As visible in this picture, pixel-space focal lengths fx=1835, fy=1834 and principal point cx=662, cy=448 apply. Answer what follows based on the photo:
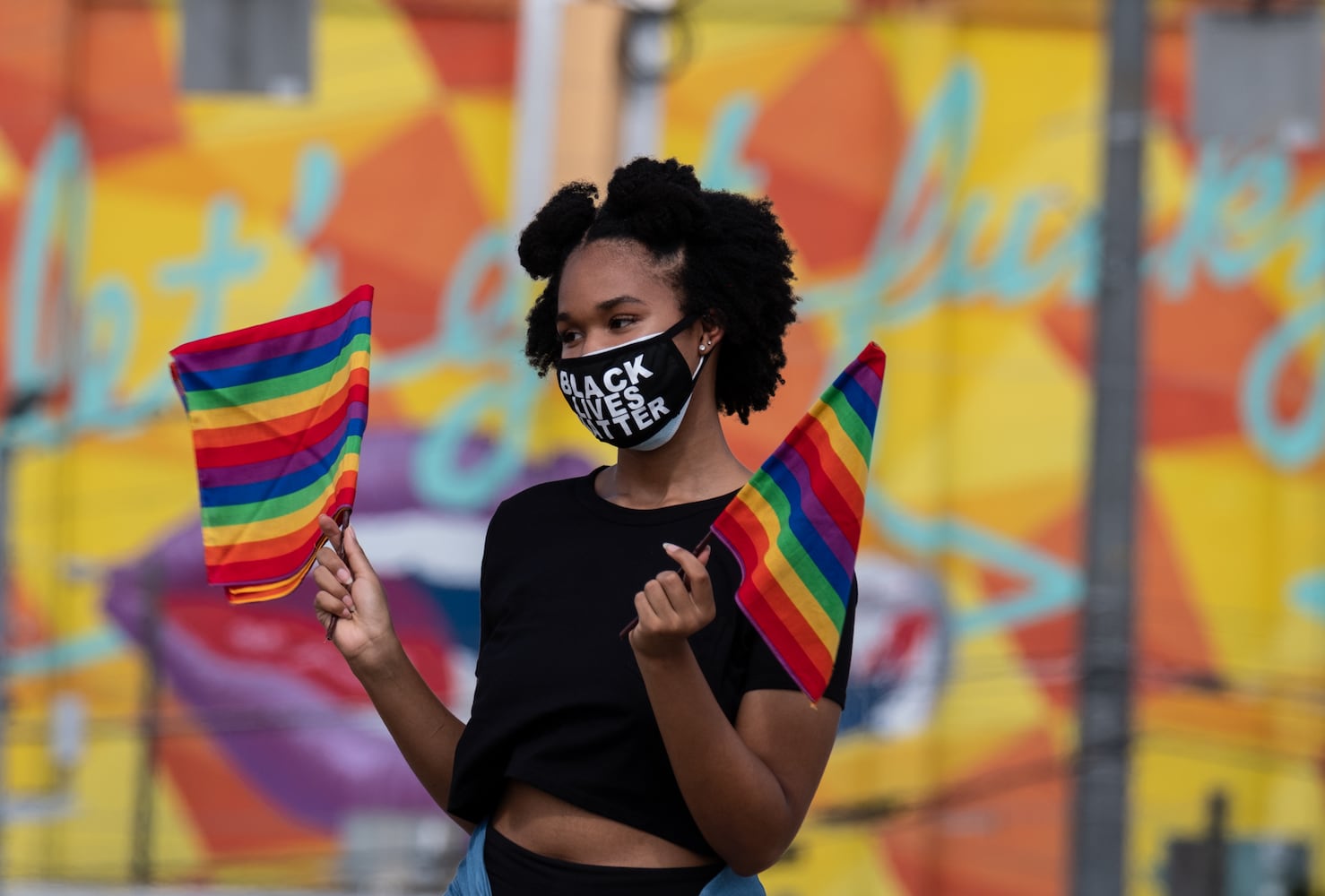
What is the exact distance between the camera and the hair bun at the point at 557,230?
2539 millimetres

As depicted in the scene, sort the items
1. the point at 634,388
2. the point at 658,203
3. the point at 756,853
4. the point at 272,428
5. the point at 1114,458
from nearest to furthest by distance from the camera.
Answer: the point at 756,853 < the point at 634,388 < the point at 658,203 < the point at 272,428 < the point at 1114,458

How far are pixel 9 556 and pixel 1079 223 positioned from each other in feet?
19.1

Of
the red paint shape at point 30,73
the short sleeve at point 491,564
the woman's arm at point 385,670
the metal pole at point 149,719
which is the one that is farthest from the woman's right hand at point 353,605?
the red paint shape at point 30,73

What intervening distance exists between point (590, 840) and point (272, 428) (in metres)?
0.92

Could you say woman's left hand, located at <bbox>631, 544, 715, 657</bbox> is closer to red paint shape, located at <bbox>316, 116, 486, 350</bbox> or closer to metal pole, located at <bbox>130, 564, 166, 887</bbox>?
red paint shape, located at <bbox>316, 116, 486, 350</bbox>

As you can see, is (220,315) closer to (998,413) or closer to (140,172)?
(140,172)

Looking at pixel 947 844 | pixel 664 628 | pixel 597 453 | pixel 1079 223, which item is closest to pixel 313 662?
pixel 597 453

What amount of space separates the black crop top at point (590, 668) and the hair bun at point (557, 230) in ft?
1.18

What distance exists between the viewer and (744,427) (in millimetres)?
9445

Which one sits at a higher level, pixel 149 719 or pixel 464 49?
pixel 464 49

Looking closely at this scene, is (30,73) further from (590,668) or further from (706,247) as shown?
(590,668)

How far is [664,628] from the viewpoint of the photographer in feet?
6.54

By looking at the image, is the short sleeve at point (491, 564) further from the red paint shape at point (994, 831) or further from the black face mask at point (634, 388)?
the red paint shape at point (994, 831)

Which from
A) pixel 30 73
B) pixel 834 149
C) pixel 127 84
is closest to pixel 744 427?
pixel 834 149
